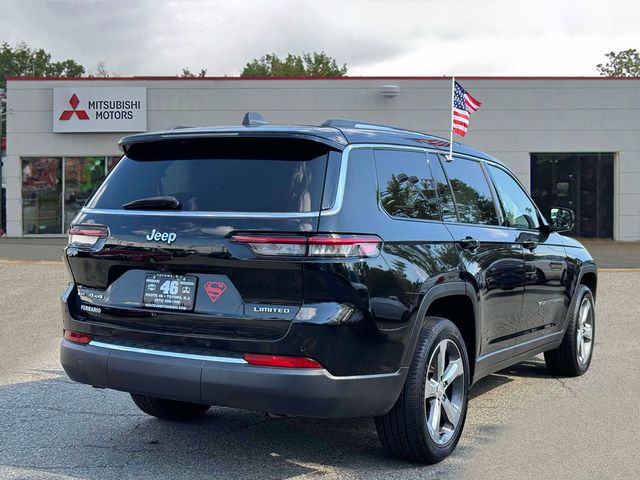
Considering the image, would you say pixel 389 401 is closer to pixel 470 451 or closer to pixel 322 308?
pixel 322 308

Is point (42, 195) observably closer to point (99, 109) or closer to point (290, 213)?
point (99, 109)

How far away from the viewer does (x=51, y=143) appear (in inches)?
923

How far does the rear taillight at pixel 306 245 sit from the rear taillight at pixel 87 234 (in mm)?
851

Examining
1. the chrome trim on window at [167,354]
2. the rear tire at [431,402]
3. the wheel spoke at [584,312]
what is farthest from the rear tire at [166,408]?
the wheel spoke at [584,312]

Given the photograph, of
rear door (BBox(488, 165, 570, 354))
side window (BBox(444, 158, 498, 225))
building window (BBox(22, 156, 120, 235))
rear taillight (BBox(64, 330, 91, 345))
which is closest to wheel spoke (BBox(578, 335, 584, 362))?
rear door (BBox(488, 165, 570, 354))

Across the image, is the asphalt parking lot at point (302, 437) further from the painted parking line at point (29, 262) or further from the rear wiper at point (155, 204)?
the painted parking line at point (29, 262)

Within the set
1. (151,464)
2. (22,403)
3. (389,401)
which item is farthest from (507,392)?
(22,403)

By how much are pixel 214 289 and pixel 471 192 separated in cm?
220

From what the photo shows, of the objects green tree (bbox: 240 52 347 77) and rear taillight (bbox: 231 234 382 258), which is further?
green tree (bbox: 240 52 347 77)

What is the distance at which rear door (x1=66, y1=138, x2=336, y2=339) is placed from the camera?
3.68 metres

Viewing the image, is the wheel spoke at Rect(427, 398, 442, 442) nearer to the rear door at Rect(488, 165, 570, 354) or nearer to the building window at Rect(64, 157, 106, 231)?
the rear door at Rect(488, 165, 570, 354)

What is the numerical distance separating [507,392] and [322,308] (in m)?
3.16

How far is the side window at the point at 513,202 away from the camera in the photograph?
223 inches

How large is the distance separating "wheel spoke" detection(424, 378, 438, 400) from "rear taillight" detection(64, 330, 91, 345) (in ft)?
6.18
